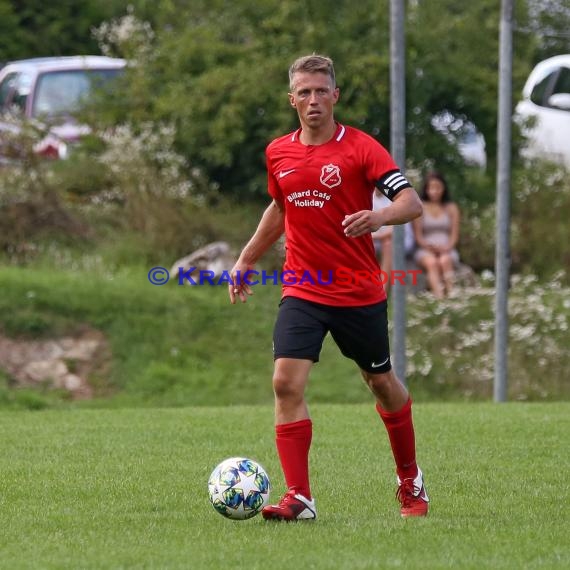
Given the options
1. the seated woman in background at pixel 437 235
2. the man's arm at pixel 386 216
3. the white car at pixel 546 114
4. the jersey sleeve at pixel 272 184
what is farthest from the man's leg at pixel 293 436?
the white car at pixel 546 114

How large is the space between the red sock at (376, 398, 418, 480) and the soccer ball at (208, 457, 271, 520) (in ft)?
2.42

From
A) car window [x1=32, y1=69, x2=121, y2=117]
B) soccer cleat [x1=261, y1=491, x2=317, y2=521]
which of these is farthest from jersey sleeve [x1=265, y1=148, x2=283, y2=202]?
car window [x1=32, y1=69, x2=121, y2=117]

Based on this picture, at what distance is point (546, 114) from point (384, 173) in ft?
52.7

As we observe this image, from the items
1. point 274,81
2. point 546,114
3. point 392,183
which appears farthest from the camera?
point 546,114

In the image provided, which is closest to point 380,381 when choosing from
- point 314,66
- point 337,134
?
point 337,134

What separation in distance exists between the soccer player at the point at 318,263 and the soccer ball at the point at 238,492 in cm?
9

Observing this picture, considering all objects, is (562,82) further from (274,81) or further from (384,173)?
(384,173)

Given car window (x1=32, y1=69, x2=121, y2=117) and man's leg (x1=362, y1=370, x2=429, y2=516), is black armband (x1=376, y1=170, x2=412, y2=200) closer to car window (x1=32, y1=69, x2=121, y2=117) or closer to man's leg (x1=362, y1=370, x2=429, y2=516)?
→ man's leg (x1=362, y1=370, x2=429, y2=516)

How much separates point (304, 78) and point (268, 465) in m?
3.02

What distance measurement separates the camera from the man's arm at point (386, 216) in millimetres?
6754

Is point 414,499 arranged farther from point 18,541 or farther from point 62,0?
point 62,0

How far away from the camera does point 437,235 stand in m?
17.2

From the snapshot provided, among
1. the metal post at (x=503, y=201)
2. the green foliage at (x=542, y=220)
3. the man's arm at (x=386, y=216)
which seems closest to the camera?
the man's arm at (x=386, y=216)

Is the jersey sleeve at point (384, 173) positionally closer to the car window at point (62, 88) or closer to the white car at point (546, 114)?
the white car at point (546, 114)
